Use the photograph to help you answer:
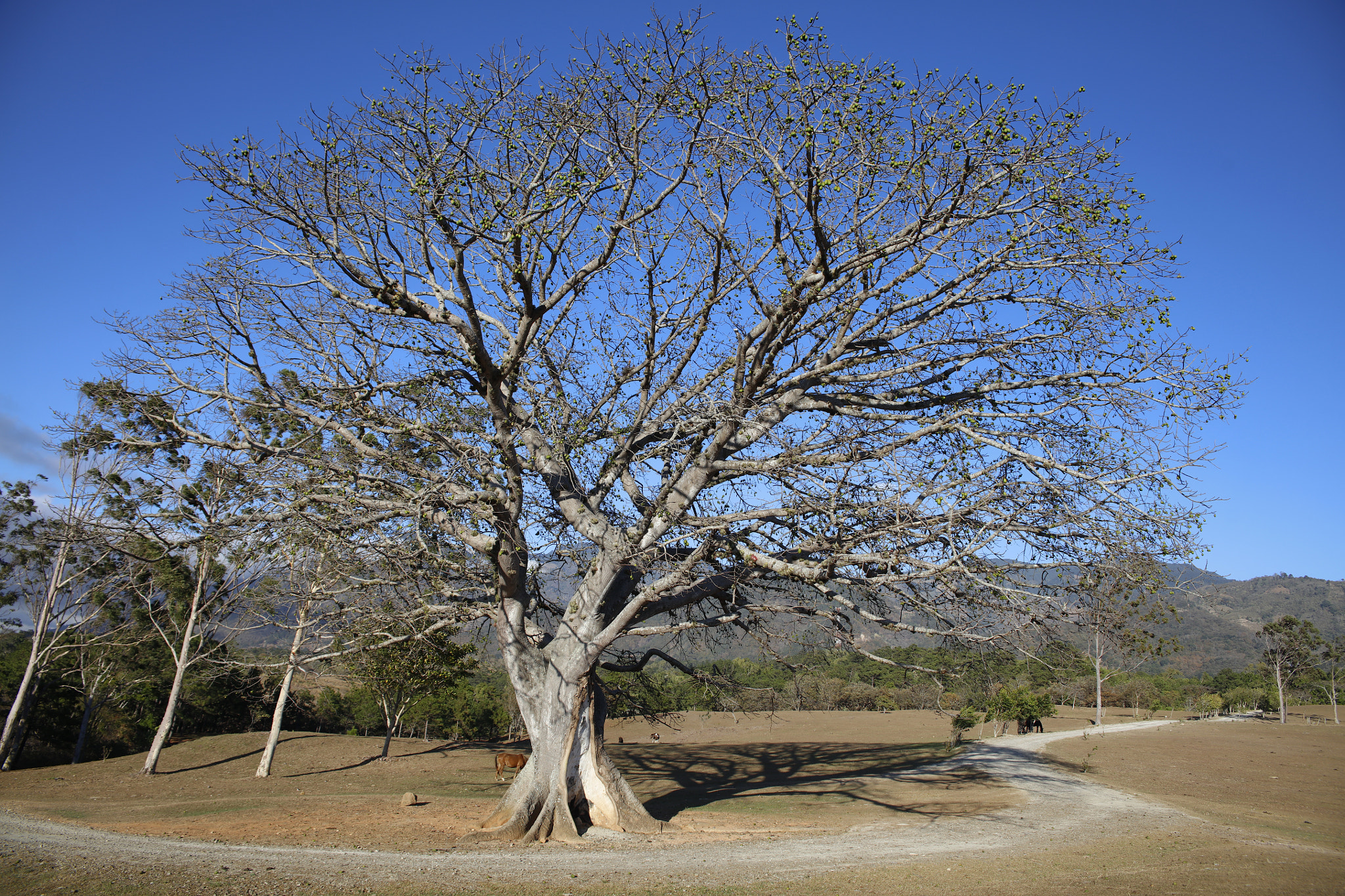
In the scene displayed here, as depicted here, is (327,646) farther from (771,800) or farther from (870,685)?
(870,685)

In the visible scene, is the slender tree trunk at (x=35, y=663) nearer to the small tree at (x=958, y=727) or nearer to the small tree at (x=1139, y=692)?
the small tree at (x=958, y=727)

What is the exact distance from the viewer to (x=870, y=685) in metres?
41.6

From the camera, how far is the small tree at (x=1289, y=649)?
37719mm

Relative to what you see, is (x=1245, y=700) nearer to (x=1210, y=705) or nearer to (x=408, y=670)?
(x=1210, y=705)

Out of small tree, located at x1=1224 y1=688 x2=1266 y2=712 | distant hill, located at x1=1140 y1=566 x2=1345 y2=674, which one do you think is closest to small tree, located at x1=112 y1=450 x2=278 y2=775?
small tree, located at x1=1224 y1=688 x2=1266 y2=712

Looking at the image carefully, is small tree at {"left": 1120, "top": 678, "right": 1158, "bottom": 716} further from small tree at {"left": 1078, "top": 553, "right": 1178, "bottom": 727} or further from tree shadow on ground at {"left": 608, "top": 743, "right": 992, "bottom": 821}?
small tree at {"left": 1078, "top": 553, "right": 1178, "bottom": 727}

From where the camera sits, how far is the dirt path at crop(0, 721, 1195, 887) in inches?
277

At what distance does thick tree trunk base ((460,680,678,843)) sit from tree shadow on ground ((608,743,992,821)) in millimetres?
1463

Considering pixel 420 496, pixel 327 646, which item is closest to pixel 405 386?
pixel 420 496

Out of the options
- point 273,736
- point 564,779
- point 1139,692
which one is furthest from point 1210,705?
point 273,736

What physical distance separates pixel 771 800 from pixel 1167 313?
33.1 feet

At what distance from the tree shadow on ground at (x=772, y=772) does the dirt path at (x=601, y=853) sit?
2.01 m

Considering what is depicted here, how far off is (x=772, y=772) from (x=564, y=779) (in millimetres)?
9166

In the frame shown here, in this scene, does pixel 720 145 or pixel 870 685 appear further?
pixel 870 685
